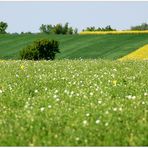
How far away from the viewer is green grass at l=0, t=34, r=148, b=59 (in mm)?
63125

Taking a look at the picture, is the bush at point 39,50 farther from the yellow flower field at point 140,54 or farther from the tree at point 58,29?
the tree at point 58,29

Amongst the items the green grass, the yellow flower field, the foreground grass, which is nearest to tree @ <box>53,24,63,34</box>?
the green grass

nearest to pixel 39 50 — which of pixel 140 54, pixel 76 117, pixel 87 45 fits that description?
pixel 140 54

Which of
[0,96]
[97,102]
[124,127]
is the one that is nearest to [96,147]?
[124,127]

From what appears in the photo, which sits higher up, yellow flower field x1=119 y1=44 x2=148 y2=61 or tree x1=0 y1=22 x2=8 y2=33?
tree x1=0 y1=22 x2=8 y2=33

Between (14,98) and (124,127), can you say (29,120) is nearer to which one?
(124,127)

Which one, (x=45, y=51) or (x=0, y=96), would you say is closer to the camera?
(x=0, y=96)

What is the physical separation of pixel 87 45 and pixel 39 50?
21546 mm

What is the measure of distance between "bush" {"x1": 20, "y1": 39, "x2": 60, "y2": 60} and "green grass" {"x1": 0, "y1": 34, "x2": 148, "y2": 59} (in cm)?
871

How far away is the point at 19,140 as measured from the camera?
7.99 m

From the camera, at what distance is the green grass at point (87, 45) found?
207 ft

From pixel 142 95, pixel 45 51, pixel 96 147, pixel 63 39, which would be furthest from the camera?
pixel 63 39

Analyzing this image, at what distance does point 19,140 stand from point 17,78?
28.5 feet

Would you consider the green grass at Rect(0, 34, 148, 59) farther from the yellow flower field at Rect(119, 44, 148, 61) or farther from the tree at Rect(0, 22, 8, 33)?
the tree at Rect(0, 22, 8, 33)
